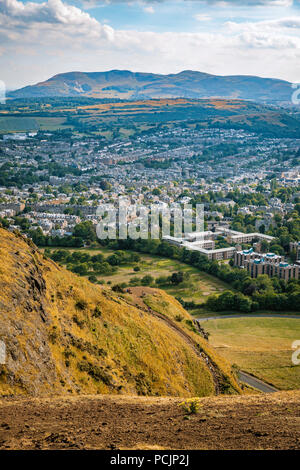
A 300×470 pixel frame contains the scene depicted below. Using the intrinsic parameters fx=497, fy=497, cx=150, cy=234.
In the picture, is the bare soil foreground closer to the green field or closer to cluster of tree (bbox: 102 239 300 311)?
cluster of tree (bbox: 102 239 300 311)

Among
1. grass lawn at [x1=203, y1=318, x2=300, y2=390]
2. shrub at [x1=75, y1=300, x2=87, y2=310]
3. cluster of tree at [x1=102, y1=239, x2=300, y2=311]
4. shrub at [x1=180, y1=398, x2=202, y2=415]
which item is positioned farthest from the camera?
cluster of tree at [x1=102, y1=239, x2=300, y2=311]

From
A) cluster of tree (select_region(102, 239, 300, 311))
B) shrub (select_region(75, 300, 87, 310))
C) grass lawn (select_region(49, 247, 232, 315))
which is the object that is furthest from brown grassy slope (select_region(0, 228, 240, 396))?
grass lawn (select_region(49, 247, 232, 315))

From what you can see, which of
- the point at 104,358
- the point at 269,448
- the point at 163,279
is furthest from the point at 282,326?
the point at 269,448

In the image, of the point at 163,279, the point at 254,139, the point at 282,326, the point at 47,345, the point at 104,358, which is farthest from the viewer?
the point at 254,139

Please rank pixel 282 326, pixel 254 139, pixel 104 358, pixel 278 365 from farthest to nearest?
pixel 254 139, pixel 282 326, pixel 278 365, pixel 104 358

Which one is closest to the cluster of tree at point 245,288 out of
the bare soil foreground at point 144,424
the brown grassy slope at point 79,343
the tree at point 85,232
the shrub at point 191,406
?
the tree at point 85,232

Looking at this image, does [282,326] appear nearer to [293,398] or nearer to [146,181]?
[293,398]

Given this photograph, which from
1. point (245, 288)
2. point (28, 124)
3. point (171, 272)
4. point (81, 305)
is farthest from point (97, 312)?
point (28, 124)
